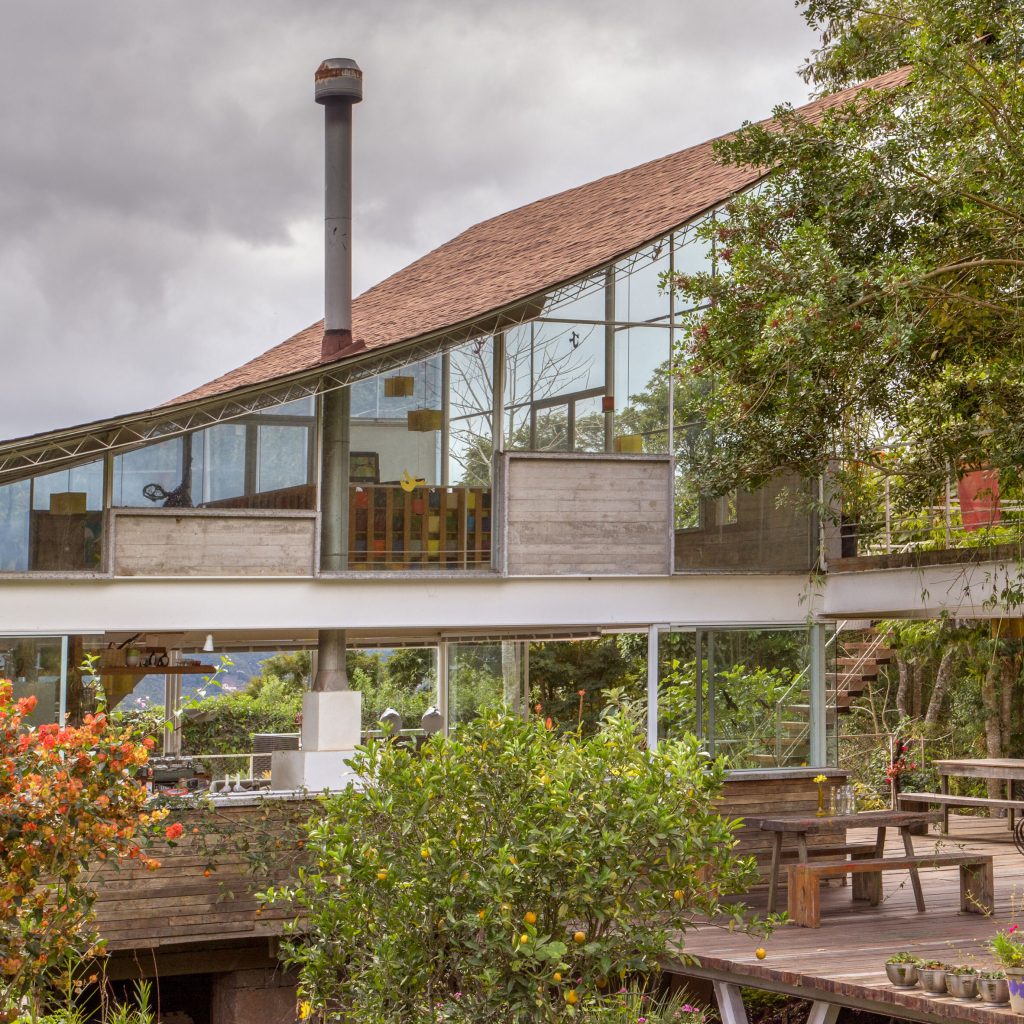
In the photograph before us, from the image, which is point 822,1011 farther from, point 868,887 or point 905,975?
point 868,887

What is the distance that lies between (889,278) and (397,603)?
5.02 meters

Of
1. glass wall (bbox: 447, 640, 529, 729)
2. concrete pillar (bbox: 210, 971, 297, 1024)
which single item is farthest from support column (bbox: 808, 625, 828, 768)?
concrete pillar (bbox: 210, 971, 297, 1024)

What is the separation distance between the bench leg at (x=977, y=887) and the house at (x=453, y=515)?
7.83 feet

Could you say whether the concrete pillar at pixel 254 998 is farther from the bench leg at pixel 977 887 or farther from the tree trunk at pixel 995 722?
the tree trunk at pixel 995 722

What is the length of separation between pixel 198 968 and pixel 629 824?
268 inches

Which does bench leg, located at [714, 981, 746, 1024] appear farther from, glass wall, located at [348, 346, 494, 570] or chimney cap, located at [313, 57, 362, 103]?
chimney cap, located at [313, 57, 362, 103]

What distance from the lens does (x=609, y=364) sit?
44.1 ft

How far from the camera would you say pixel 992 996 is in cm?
841

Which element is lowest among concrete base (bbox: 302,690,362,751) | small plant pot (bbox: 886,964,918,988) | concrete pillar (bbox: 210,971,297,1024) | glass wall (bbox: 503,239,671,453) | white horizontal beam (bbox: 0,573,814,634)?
concrete pillar (bbox: 210,971,297,1024)

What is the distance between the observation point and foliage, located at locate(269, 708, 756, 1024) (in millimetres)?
6844

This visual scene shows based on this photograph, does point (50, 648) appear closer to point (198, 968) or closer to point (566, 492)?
point (198, 968)

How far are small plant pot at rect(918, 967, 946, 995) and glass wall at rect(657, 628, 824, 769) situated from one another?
5.03 m

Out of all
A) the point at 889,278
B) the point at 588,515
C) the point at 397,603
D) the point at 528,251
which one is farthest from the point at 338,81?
the point at 889,278

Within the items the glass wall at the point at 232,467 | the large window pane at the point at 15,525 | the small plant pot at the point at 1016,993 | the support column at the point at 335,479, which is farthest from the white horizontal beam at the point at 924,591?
the large window pane at the point at 15,525
